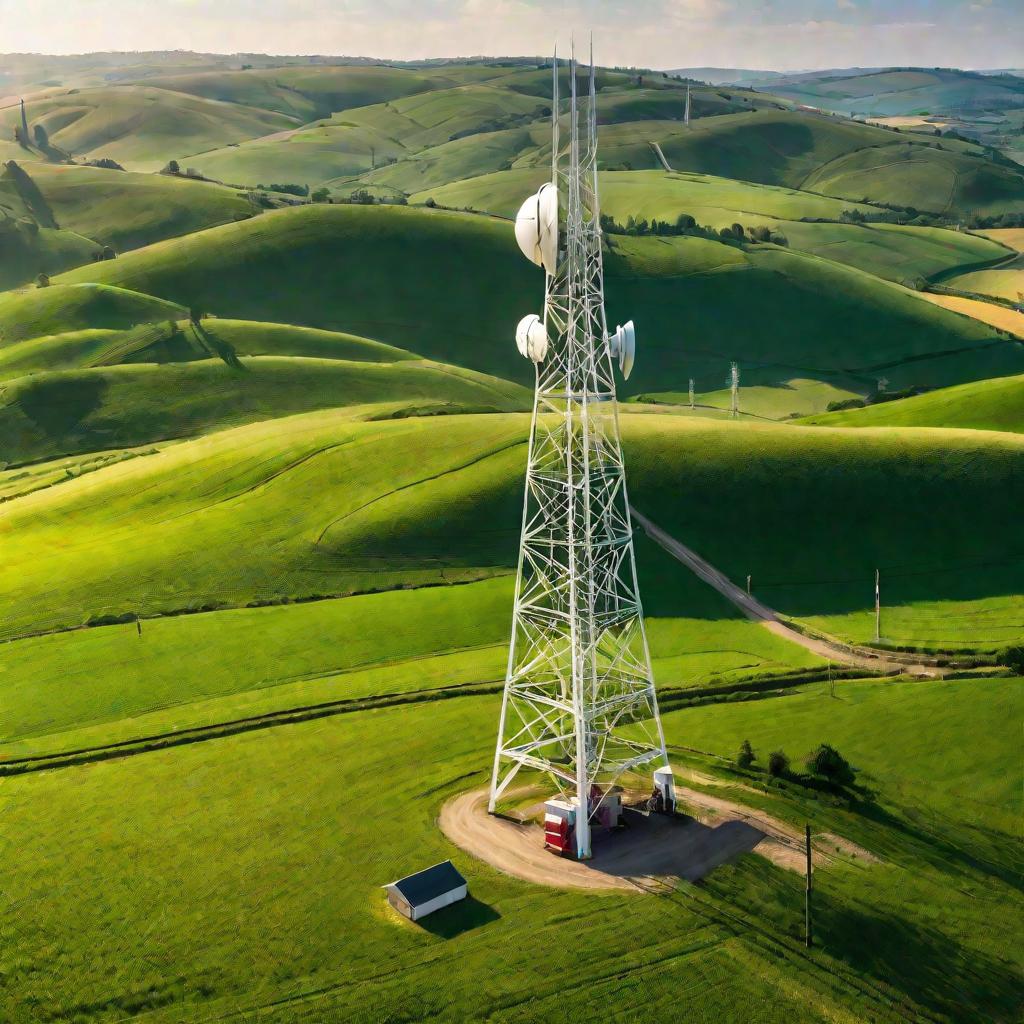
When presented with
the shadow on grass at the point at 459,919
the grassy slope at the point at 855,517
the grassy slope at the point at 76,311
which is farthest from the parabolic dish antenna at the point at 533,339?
the grassy slope at the point at 76,311

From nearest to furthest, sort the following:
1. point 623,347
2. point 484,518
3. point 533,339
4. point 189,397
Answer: point 533,339 < point 623,347 < point 484,518 < point 189,397

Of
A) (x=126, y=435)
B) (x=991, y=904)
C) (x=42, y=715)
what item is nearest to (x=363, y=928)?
(x=991, y=904)

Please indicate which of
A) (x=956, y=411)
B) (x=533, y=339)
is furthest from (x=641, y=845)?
(x=956, y=411)

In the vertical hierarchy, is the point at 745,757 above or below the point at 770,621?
below

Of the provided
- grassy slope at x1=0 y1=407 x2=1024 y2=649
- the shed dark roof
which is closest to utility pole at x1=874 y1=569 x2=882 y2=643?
grassy slope at x1=0 y1=407 x2=1024 y2=649

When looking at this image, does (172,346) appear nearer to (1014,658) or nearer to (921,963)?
(1014,658)

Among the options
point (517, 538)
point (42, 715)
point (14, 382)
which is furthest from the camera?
point (14, 382)

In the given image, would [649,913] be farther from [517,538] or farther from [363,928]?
[517,538]
